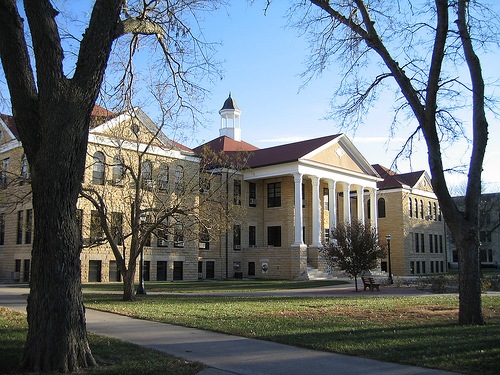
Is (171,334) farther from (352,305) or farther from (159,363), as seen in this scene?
(352,305)

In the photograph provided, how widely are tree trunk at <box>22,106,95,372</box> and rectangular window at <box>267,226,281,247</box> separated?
118ft

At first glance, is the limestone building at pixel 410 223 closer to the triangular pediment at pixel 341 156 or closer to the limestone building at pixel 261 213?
the limestone building at pixel 261 213

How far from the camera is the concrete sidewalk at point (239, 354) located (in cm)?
691

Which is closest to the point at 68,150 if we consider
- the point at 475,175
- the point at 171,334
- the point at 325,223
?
the point at 171,334

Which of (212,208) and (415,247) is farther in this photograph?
(415,247)

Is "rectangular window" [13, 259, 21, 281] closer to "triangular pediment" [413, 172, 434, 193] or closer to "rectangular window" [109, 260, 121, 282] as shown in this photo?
"rectangular window" [109, 260, 121, 282]

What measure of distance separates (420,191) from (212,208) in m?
40.9

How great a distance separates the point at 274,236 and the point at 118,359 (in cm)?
3574

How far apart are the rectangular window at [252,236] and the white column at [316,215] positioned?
18.1 ft

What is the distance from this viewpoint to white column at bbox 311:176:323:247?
Answer: 3972 cm

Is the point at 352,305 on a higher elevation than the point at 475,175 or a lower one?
lower

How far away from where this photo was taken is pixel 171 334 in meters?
9.93

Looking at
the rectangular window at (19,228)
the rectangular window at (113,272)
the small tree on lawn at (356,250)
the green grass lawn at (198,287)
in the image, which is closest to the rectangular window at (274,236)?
the green grass lawn at (198,287)

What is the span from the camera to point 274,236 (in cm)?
4284
